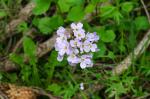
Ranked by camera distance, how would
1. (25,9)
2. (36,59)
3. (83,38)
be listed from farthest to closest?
(25,9), (36,59), (83,38)

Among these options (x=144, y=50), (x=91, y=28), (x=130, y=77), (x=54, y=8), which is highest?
(x=54, y=8)

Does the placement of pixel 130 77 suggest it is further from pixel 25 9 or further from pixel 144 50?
pixel 25 9

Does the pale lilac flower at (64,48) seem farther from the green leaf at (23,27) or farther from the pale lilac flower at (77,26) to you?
the green leaf at (23,27)

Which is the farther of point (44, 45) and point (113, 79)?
point (44, 45)

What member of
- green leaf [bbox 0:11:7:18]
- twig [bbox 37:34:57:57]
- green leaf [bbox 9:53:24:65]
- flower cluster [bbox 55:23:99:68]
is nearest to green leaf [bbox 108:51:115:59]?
flower cluster [bbox 55:23:99:68]

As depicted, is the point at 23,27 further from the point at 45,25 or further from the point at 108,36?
the point at 108,36

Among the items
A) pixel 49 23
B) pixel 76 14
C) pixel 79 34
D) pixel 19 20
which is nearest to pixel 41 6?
pixel 49 23

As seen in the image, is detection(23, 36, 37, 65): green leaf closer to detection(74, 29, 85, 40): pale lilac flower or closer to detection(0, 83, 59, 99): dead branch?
detection(0, 83, 59, 99): dead branch

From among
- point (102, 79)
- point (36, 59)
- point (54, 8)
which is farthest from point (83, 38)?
point (54, 8)
